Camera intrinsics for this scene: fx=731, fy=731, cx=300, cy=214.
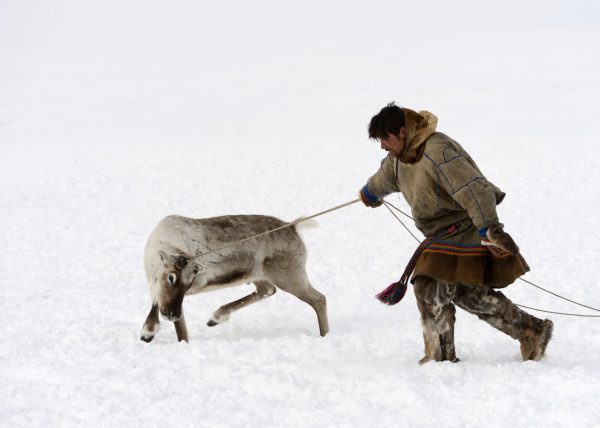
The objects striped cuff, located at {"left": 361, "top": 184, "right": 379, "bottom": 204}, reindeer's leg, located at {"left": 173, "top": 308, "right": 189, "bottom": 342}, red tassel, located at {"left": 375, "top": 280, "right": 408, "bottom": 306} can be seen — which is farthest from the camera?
reindeer's leg, located at {"left": 173, "top": 308, "right": 189, "bottom": 342}

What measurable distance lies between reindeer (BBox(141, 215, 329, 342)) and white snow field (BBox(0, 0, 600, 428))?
10.9 inches

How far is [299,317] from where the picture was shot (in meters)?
7.37

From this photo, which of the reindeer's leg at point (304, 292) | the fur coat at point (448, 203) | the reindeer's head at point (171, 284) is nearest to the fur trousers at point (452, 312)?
the fur coat at point (448, 203)

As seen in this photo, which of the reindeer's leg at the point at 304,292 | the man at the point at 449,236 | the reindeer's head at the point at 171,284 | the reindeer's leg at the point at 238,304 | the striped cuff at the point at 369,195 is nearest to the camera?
the man at the point at 449,236

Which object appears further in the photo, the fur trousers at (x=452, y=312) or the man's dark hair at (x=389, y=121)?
the fur trousers at (x=452, y=312)

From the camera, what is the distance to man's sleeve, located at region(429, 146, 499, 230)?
4453 millimetres

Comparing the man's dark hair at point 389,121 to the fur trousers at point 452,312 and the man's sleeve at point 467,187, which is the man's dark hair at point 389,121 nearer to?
the man's sleeve at point 467,187

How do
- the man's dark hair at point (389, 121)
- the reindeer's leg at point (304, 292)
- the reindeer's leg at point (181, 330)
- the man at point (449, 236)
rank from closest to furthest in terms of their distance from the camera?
the man at point (449, 236), the man's dark hair at point (389, 121), the reindeer's leg at point (181, 330), the reindeer's leg at point (304, 292)

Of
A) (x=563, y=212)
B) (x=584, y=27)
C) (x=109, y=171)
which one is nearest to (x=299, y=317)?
(x=563, y=212)

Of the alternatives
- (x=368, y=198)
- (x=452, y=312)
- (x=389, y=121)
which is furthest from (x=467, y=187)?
(x=368, y=198)

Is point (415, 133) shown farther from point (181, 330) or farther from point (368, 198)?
point (181, 330)

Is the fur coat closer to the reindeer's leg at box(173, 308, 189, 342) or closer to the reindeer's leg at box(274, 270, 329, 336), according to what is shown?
the reindeer's leg at box(274, 270, 329, 336)

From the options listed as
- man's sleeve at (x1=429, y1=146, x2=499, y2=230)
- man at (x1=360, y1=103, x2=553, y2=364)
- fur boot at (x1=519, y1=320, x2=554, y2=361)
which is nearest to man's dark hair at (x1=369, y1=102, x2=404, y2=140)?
man at (x1=360, y1=103, x2=553, y2=364)

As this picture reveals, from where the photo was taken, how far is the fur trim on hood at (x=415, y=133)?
468 centimetres
